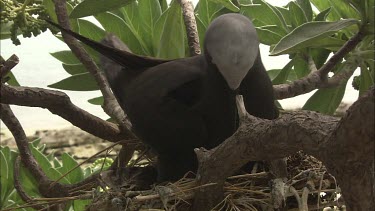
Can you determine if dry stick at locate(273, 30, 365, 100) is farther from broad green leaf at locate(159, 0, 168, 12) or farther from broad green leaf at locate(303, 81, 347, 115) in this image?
broad green leaf at locate(159, 0, 168, 12)

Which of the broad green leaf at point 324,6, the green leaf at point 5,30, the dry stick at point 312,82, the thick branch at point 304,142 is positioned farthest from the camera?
the green leaf at point 5,30

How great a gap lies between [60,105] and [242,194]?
253 mm

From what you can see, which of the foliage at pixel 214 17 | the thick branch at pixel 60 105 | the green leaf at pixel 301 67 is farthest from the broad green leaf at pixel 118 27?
the green leaf at pixel 301 67

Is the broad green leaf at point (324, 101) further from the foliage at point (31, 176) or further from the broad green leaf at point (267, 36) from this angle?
the foliage at point (31, 176)

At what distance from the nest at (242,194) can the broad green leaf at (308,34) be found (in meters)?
0.12

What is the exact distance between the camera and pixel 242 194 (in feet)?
1.89

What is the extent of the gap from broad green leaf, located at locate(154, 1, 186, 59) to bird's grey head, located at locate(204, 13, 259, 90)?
0.21 m

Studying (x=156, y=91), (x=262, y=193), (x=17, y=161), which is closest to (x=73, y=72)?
(x=17, y=161)

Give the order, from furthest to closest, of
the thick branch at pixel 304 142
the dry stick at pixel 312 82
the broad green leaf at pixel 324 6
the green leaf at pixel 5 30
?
the green leaf at pixel 5 30 → the broad green leaf at pixel 324 6 → the dry stick at pixel 312 82 → the thick branch at pixel 304 142

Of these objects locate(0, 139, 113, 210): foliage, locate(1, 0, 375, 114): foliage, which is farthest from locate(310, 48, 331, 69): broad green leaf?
locate(0, 139, 113, 210): foliage

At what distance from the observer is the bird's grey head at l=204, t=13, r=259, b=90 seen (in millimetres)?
492

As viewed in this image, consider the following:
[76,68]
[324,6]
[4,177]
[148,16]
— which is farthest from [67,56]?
[324,6]

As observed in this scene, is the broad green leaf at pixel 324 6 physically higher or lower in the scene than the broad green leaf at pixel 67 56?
higher

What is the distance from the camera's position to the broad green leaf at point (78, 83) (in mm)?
797
